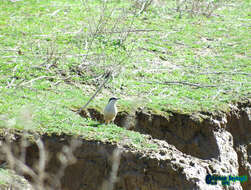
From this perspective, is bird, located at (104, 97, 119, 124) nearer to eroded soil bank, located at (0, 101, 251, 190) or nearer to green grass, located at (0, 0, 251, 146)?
green grass, located at (0, 0, 251, 146)

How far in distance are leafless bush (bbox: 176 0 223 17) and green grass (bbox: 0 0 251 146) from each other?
0.79ft

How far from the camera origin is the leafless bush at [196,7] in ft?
47.2

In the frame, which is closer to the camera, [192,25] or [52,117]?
[52,117]

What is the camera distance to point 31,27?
11656mm

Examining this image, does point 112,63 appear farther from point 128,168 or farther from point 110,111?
point 128,168

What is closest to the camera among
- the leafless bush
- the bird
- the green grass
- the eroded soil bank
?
the eroded soil bank

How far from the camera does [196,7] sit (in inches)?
572

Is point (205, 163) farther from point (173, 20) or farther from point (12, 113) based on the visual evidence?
point (173, 20)

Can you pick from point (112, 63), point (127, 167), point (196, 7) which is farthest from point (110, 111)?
point (196, 7)

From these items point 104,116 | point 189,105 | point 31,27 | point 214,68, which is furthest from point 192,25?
point 104,116

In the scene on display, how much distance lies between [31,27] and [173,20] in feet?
14.0

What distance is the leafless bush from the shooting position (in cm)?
1439

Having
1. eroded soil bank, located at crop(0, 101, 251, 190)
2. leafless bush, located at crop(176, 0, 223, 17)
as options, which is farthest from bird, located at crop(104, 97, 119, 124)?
leafless bush, located at crop(176, 0, 223, 17)

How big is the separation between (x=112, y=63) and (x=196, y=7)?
5.56m
